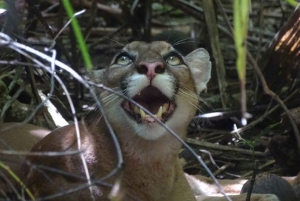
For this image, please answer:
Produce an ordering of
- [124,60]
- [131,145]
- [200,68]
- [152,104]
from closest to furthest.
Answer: [152,104]
[131,145]
[124,60]
[200,68]

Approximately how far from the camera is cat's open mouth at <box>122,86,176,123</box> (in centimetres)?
360

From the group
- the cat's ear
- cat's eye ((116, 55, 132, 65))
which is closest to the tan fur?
cat's eye ((116, 55, 132, 65))

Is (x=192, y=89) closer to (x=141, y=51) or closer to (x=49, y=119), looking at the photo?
(x=141, y=51)

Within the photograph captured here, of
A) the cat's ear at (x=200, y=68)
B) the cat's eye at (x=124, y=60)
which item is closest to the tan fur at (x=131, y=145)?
the cat's eye at (x=124, y=60)

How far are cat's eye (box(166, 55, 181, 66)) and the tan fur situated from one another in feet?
0.11

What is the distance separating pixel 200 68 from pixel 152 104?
29.1 inches

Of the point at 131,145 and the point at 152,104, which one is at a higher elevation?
the point at 152,104

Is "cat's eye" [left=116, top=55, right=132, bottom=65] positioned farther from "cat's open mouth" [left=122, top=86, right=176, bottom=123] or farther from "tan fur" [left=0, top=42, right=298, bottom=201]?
"cat's open mouth" [left=122, top=86, right=176, bottom=123]

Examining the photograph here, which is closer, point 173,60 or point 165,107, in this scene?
point 165,107

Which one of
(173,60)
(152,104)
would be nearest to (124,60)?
(173,60)

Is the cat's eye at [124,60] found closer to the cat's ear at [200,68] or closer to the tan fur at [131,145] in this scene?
the tan fur at [131,145]

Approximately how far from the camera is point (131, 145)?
12.5 ft

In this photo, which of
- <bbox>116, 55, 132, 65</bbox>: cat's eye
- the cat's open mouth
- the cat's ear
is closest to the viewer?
the cat's open mouth

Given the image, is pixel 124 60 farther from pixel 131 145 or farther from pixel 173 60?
pixel 131 145
